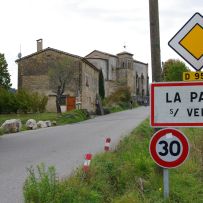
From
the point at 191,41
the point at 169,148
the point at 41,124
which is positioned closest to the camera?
the point at 169,148

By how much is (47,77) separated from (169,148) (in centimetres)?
4991

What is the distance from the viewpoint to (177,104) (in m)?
7.17

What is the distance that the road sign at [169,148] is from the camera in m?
6.92

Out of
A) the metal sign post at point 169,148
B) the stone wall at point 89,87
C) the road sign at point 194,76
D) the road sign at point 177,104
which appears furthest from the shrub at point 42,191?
the stone wall at point 89,87

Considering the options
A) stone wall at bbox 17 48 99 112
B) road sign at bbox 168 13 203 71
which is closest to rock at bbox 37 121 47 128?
stone wall at bbox 17 48 99 112

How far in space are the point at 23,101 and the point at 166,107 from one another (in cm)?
3991

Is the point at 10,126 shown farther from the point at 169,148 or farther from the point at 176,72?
the point at 169,148

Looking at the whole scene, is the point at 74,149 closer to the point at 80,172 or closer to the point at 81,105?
the point at 80,172

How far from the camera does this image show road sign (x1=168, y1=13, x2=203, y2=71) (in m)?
7.76

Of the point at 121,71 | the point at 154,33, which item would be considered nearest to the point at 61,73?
the point at 121,71

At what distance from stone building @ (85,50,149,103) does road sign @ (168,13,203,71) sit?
251 ft

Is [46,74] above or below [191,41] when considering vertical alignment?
above

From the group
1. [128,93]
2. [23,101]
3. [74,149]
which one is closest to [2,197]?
[74,149]

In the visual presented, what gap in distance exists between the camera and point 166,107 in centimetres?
717
